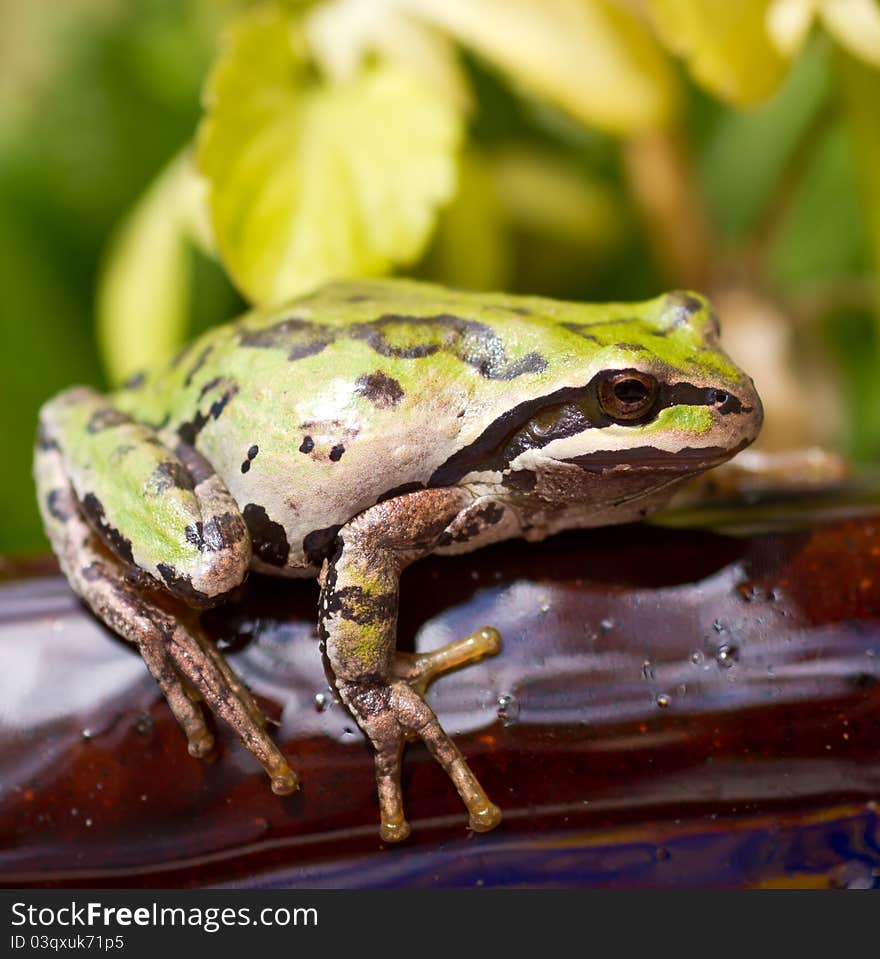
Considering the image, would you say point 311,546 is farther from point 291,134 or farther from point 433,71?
point 433,71

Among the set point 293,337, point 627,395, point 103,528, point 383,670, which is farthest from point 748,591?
point 103,528

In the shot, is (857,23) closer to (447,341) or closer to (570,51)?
(570,51)

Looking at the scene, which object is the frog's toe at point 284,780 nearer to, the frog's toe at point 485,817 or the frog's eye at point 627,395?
the frog's toe at point 485,817

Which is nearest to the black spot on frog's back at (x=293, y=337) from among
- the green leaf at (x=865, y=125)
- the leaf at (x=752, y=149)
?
the green leaf at (x=865, y=125)

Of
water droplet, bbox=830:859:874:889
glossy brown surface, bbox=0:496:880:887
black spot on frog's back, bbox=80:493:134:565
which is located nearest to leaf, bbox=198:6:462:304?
black spot on frog's back, bbox=80:493:134:565

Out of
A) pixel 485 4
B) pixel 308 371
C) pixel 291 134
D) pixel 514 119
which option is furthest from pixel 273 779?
pixel 514 119

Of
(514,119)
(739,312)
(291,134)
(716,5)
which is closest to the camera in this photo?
(716,5)

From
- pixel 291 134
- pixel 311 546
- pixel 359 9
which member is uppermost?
pixel 359 9
